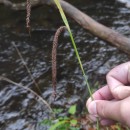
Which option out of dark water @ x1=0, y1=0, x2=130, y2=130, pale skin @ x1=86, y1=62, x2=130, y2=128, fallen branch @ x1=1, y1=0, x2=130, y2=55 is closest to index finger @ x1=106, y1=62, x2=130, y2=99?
pale skin @ x1=86, y1=62, x2=130, y2=128

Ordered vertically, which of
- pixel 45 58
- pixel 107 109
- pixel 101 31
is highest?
pixel 107 109

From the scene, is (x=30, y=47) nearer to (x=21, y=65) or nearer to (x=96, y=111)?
(x=21, y=65)

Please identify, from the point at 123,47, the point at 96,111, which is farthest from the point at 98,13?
the point at 96,111

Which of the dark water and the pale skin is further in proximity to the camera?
the dark water

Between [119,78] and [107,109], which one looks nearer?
[107,109]

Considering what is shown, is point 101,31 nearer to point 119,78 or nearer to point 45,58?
point 45,58

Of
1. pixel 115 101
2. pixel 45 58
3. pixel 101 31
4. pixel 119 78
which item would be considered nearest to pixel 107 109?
pixel 115 101

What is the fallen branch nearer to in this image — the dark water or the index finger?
the dark water
